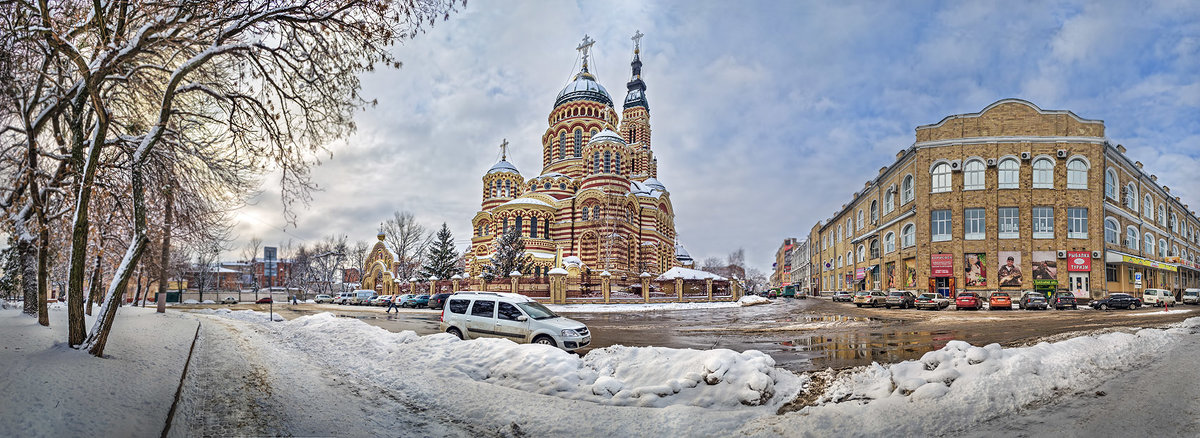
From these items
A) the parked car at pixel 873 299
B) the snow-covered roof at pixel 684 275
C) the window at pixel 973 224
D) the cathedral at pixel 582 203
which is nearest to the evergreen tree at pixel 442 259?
the cathedral at pixel 582 203

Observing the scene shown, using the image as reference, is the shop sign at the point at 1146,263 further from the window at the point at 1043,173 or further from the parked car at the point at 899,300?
the parked car at the point at 899,300

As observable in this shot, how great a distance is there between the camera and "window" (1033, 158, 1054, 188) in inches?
1603

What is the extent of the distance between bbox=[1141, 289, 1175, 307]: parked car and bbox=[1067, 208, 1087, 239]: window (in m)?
5.02

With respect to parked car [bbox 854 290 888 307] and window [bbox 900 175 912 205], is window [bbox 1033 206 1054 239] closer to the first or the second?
window [bbox 900 175 912 205]

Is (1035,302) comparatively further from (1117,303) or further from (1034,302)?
(1117,303)

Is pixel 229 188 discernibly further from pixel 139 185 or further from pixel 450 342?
pixel 450 342

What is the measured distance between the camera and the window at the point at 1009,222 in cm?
4069

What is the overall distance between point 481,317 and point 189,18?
26.5 ft

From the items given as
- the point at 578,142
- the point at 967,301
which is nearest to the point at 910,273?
the point at 967,301

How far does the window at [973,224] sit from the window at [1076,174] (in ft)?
20.6

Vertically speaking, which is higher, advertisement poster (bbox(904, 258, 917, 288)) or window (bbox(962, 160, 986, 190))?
window (bbox(962, 160, 986, 190))

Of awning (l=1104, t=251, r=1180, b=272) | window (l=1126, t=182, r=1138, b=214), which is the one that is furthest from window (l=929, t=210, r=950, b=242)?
window (l=1126, t=182, r=1138, b=214)

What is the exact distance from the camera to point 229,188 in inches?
457

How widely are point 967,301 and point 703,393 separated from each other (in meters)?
33.0
